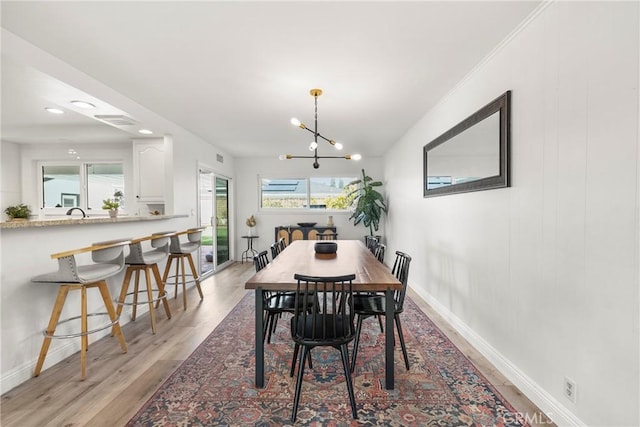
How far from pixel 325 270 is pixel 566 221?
1.54 metres

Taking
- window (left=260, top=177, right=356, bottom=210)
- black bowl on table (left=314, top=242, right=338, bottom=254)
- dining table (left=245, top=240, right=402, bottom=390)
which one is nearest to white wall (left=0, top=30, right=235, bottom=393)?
dining table (left=245, top=240, right=402, bottom=390)

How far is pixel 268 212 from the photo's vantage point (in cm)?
717

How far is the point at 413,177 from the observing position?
4645 millimetres

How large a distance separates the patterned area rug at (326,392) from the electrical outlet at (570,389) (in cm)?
31

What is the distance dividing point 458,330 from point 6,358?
3658 millimetres

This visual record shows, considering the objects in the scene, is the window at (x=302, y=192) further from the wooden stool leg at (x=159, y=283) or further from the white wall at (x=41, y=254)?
the wooden stool leg at (x=159, y=283)

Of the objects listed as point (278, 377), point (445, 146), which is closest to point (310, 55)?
point (445, 146)

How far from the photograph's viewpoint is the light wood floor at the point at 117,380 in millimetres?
1826

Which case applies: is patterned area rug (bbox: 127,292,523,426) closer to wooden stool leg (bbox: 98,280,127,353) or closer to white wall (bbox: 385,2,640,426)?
white wall (bbox: 385,2,640,426)

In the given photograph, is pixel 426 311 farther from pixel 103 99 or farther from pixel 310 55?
pixel 103 99

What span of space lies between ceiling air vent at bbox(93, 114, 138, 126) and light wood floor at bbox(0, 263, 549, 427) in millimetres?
2347

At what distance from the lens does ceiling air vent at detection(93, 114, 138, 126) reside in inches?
136

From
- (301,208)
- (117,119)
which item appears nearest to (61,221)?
(117,119)

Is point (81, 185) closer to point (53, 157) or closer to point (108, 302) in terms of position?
point (53, 157)
